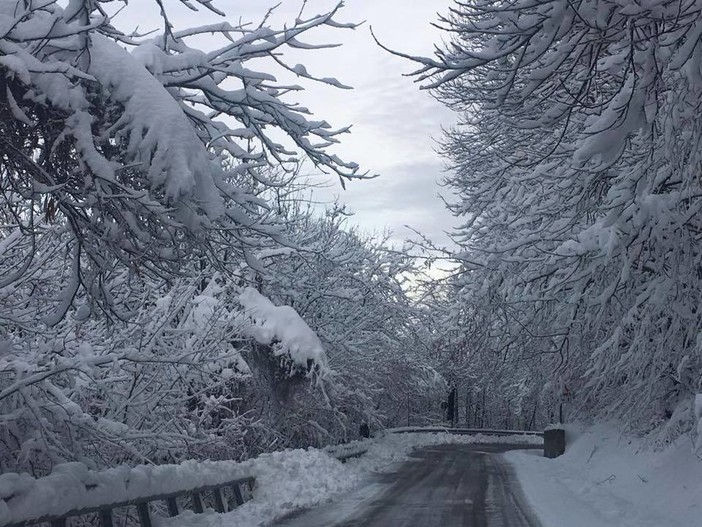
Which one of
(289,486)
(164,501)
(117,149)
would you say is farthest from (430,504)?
(117,149)

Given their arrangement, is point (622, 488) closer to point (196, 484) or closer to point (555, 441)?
point (196, 484)

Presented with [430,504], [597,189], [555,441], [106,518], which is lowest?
[430,504]

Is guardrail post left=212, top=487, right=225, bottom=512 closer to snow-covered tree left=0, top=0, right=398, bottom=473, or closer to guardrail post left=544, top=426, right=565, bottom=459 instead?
snow-covered tree left=0, top=0, right=398, bottom=473

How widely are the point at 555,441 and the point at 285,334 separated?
13845mm

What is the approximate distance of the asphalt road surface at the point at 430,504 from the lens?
1193 centimetres

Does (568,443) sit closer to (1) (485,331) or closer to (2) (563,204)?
(1) (485,331)

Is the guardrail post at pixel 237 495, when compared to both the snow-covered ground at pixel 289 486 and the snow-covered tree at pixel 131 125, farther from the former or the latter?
the snow-covered tree at pixel 131 125

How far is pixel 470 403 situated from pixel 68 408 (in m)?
75.3

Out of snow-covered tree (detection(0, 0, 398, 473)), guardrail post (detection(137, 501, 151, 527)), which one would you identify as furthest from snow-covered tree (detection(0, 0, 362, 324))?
guardrail post (detection(137, 501, 151, 527))

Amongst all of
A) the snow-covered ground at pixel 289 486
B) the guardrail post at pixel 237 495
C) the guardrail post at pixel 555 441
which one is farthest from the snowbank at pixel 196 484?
the guardrail post at pixel 555 441

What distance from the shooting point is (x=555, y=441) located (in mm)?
28500

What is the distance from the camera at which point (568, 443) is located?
2797cm

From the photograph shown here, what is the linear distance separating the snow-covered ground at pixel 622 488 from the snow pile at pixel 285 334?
565cm

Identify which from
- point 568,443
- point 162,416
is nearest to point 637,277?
point 162,416
